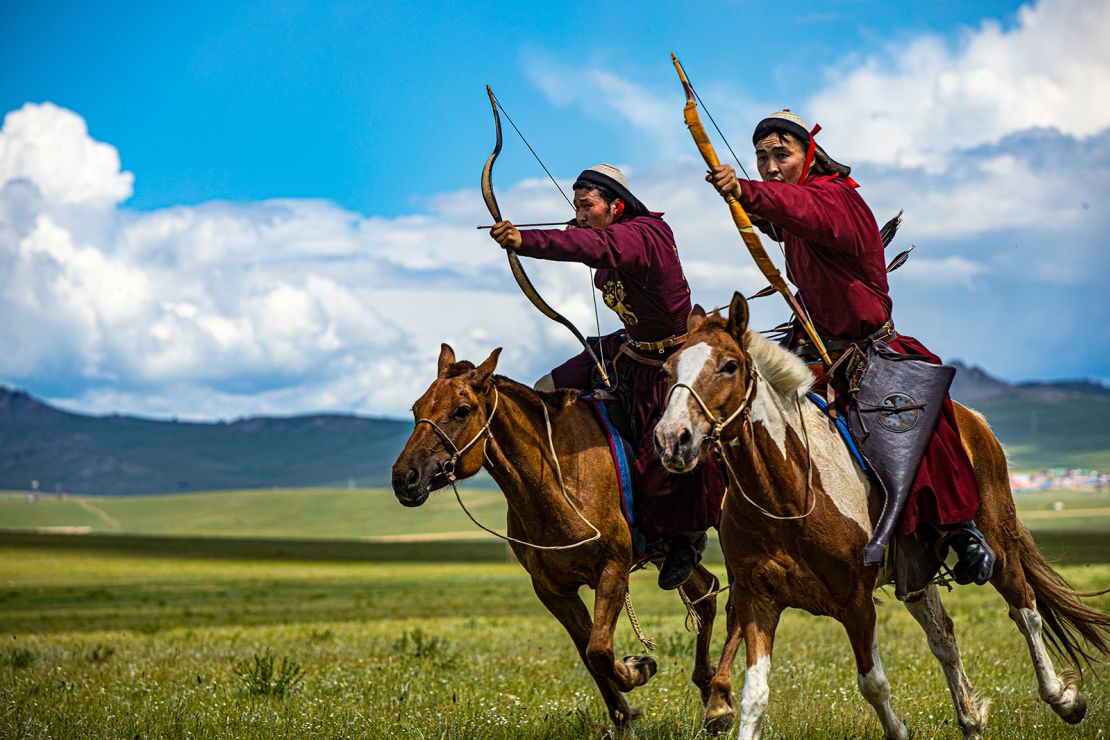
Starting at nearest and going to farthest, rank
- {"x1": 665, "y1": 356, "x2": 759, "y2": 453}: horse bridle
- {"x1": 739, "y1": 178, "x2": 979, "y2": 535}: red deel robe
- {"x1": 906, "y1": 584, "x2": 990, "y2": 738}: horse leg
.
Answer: {"x1": 665, "y1": 356, "x2": 759, "y2": 453}: horse bridle → {"x1": 739, "y1": 178, "x2": 979, "y2": 535}: red deel robe → {"x1": 906, "y1": 584, "x2": 990, "y2": 738}: horse leg

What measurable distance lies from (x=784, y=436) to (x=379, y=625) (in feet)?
62.9

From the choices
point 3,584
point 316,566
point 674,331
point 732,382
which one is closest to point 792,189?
point 732,382

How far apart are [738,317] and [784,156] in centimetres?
192

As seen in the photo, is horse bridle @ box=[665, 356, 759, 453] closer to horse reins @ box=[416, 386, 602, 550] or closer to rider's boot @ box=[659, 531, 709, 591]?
horse reins @ box=[416, 386, 602, 550]

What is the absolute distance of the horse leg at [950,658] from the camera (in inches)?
342

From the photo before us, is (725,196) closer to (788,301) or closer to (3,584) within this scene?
(788,301)

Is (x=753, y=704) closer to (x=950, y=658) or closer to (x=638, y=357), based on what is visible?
(x=950, y=658)

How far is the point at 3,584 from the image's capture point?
6209cm

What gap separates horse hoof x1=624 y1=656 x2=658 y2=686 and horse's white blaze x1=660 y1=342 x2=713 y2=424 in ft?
8.22

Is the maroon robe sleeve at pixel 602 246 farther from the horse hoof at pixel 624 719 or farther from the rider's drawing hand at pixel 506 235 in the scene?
the horse hoof at pixel 624 719

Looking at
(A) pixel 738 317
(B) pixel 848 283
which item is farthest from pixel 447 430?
(B) pixel 848 283

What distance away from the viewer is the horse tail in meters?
9.28

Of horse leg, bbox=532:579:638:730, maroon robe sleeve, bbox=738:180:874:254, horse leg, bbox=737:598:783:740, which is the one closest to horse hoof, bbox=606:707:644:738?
horse leg, bbox=532:579:638:730

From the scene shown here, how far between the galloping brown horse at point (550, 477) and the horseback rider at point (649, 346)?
0.33 meters
